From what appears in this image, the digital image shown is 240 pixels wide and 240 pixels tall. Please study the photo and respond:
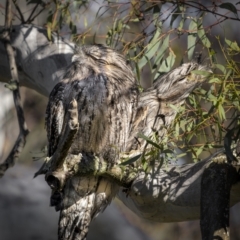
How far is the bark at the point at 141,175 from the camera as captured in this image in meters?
2.87

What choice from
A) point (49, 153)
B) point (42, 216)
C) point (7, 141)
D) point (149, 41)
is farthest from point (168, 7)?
point (7, 141)

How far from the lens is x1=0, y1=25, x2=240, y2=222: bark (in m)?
2.87

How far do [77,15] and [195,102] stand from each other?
86 cm

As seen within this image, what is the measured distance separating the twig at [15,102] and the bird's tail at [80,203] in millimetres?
279

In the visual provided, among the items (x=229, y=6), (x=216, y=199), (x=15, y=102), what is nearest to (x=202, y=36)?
(x=229, y=6)

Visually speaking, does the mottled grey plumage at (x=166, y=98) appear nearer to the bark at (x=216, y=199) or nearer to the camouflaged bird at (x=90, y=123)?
the camouflaged bird at (x=90, y=123)

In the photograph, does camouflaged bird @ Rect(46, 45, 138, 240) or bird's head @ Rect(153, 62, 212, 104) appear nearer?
camouflaged bird @ Rect(46, 45, 138, 240)

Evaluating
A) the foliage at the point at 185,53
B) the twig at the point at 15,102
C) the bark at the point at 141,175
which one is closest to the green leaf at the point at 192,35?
the foliage at the point at 185,53

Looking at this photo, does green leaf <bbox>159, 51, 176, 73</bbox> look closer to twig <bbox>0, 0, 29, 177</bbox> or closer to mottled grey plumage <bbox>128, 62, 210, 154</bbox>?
mottled grey plumage <bbox>128, 62, 210, 154</bbox>

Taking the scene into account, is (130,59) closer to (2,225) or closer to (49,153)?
(49,153)

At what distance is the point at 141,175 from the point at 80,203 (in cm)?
25

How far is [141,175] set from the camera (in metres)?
2.98

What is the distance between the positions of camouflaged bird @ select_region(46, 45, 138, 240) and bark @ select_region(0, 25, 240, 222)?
14 centimetres

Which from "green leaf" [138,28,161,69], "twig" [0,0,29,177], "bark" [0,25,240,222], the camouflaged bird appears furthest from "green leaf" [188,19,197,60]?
"twig" [0,0,29,177]
